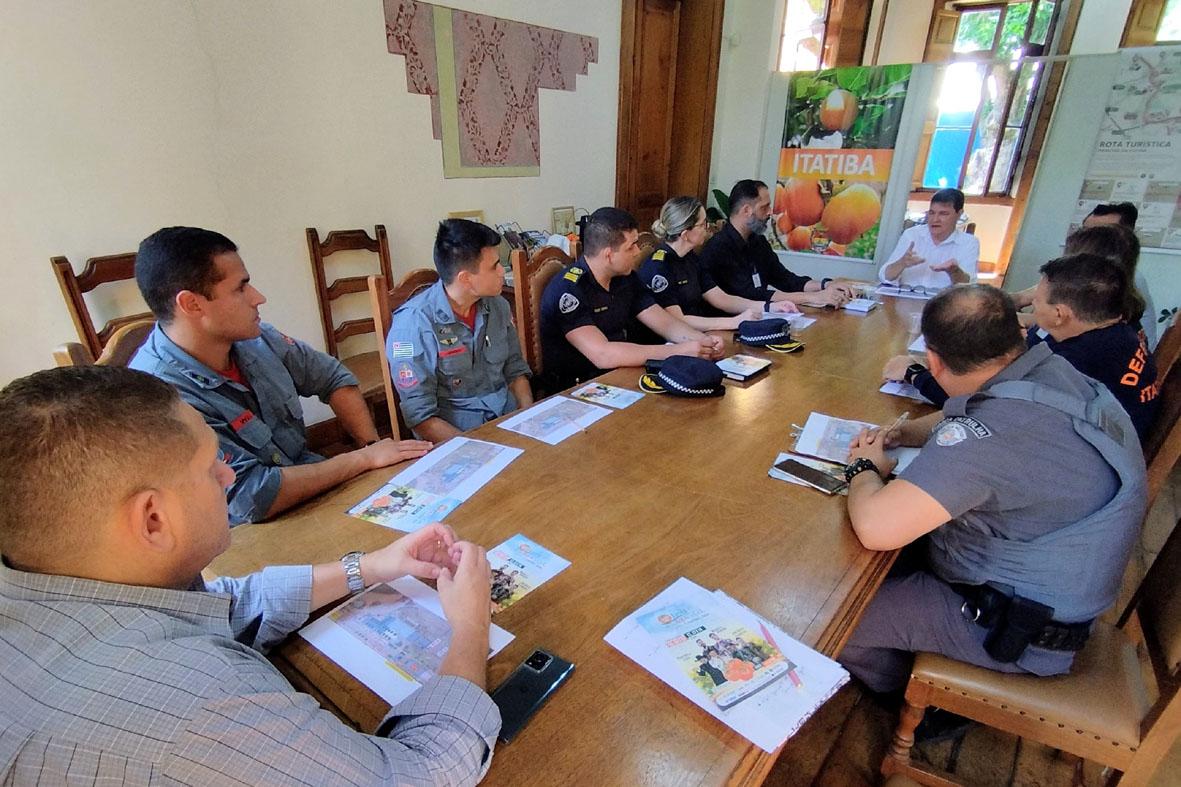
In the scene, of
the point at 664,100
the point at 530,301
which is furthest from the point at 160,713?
the point at 664,100

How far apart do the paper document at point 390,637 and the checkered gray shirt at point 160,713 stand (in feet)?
0.43

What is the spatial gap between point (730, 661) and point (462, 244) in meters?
1.40

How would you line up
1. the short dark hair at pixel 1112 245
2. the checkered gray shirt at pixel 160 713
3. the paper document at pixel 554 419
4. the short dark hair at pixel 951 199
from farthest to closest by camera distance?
the short dark hair at pixel 951 199 < the short dark hair at pixel 1112 245 < the paper document at pixel 554 419 < the checkered gray shirt at pixel 160 713

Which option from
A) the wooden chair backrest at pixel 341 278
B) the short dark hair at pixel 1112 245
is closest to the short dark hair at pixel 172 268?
the wooden chair backrest at pixel 341 278

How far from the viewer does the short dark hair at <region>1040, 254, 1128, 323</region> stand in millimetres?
1630

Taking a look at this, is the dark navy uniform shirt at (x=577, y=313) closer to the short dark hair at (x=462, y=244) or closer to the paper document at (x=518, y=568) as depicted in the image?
the short dark hair at (x=462, y=244)

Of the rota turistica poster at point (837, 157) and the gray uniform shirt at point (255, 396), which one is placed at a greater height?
the rota turistica poster at point (837, 157)

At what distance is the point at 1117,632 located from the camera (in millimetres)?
1200

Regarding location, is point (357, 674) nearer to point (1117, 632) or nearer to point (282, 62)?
point (1117, 632)

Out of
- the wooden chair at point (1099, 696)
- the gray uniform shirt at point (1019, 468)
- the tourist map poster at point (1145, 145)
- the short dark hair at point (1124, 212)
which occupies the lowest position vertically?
the wooden chair at point (1099, 696)

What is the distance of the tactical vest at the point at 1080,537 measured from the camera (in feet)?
3.34

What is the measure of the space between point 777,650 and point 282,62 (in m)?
2.83

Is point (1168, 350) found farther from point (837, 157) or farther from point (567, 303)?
point (837, 157)

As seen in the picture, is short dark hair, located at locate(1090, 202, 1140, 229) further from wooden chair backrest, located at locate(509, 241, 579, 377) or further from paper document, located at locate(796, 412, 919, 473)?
wooden chair backrest, located at locate(509, 241, 579, 377)
